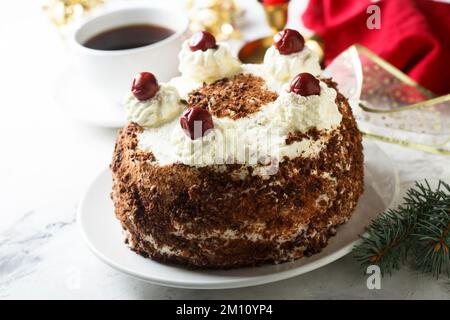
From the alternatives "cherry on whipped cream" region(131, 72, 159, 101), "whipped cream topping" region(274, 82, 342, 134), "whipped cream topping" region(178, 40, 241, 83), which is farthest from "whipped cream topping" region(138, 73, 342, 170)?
"whipped cream topping" region(178, 40, 241, 83)

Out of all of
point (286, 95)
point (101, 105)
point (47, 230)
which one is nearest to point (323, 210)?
point (286, 95)

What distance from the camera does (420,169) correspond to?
1919 millimetres

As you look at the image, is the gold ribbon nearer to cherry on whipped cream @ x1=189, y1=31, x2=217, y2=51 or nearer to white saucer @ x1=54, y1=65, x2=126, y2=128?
cherry on whipped cream @ x1=189, y1=31, x2=217, y2=51

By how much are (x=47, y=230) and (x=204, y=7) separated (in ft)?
3.66

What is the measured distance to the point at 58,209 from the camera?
6.32ft

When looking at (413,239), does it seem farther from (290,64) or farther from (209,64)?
(209,64)

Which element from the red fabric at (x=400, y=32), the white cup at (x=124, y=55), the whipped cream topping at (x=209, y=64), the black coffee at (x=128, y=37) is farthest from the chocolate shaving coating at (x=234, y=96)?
the red fabric at (x=400, y=32)

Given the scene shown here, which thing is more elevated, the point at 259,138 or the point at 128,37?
the point at 259,138

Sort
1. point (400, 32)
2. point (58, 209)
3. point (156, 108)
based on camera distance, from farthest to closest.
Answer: point (400, 32)
point (58, 209)
point (156, 108)

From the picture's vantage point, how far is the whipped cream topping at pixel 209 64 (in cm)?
167

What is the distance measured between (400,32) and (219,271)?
1193 mm
